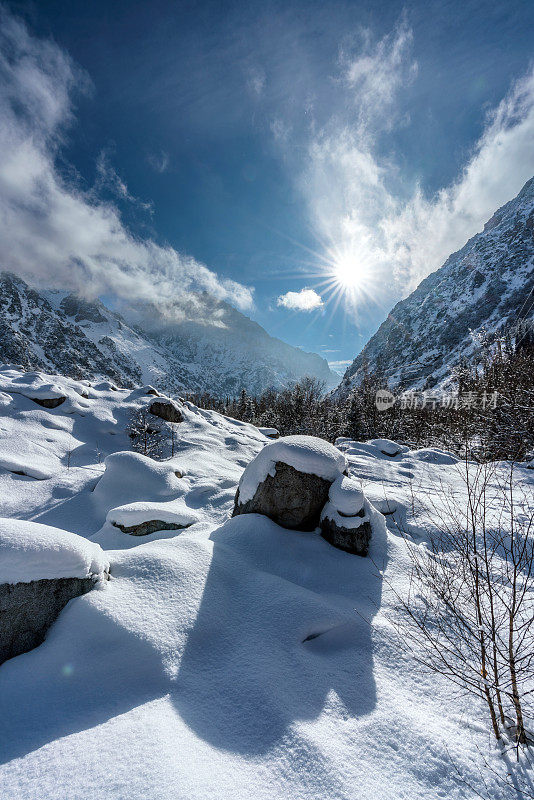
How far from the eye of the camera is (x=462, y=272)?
143 m

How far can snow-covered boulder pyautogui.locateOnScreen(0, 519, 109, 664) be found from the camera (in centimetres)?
296

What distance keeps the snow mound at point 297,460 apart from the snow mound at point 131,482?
11.2 feet

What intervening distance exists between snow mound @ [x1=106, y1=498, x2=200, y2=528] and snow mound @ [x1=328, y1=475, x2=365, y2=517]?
128 inches

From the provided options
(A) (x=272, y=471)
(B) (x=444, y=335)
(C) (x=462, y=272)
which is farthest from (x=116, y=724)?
(C) (x=462, y=272)

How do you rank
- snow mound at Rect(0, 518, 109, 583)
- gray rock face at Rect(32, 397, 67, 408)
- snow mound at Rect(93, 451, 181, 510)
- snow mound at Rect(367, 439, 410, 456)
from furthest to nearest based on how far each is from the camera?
snow mound at Rect(367, 439, 410, 456), gray rock face at Rect(32, 397, 67, 408), snow mound at Rect(93, 451, 181, 510), snow mound at Rect(0, 518, 109, 583)

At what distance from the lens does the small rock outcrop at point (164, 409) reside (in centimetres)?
1771

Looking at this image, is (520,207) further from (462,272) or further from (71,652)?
(71,652)

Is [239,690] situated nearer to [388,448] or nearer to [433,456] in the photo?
[433,456]

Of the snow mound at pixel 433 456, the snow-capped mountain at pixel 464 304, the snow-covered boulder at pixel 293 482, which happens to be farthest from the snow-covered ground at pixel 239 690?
the snow-capped mountain at pixel 464 304

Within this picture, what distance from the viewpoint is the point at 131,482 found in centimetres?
855

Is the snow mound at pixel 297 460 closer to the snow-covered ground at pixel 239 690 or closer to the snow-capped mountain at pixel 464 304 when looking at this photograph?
the snow-covered ground at pixel 239 690

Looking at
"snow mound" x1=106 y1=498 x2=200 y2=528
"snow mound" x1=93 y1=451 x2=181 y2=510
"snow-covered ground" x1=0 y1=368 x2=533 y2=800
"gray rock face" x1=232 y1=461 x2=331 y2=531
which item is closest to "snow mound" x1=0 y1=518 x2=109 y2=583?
"snow-covered ground" x1=0 y1=368 x2=533 y2=800

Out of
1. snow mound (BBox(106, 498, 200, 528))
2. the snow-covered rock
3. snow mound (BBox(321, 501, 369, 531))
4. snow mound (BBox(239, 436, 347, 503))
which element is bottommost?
snow mound (BBox(106, 498, 200, 528))

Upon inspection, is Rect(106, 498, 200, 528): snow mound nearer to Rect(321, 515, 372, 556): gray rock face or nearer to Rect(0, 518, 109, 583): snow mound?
Rect(0, 518, 109, 583): snow mound
